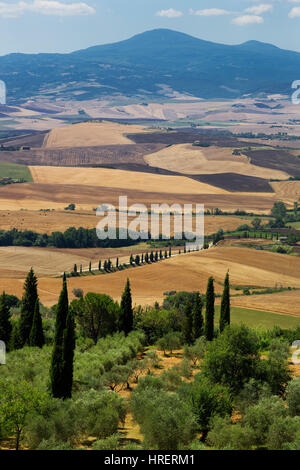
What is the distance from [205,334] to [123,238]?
80.3 m

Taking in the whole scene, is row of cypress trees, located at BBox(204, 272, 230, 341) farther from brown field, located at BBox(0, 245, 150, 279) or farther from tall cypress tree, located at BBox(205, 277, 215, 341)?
brown field, located at BBox(0, 245, 150, 279)

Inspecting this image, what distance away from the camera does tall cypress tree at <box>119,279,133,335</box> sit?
62.9 meters

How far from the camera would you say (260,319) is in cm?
7975

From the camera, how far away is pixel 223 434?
33.5 metres

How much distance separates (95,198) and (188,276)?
84566 mm

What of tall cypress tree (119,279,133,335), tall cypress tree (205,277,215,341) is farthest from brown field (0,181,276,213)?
tall cypress tree (205,277,215,341)

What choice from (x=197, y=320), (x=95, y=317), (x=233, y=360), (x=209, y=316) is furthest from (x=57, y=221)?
(x=233, y=360)

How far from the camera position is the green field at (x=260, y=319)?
7677 cm

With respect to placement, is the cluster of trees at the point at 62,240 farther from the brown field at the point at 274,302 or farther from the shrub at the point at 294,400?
the shrub at the point at 294,400

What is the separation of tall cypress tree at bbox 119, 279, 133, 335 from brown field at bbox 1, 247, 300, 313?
2482 cm

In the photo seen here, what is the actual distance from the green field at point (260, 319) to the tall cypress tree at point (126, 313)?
15664 millimetres

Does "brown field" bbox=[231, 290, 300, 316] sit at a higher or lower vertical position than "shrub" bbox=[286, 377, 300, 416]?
→ lower
